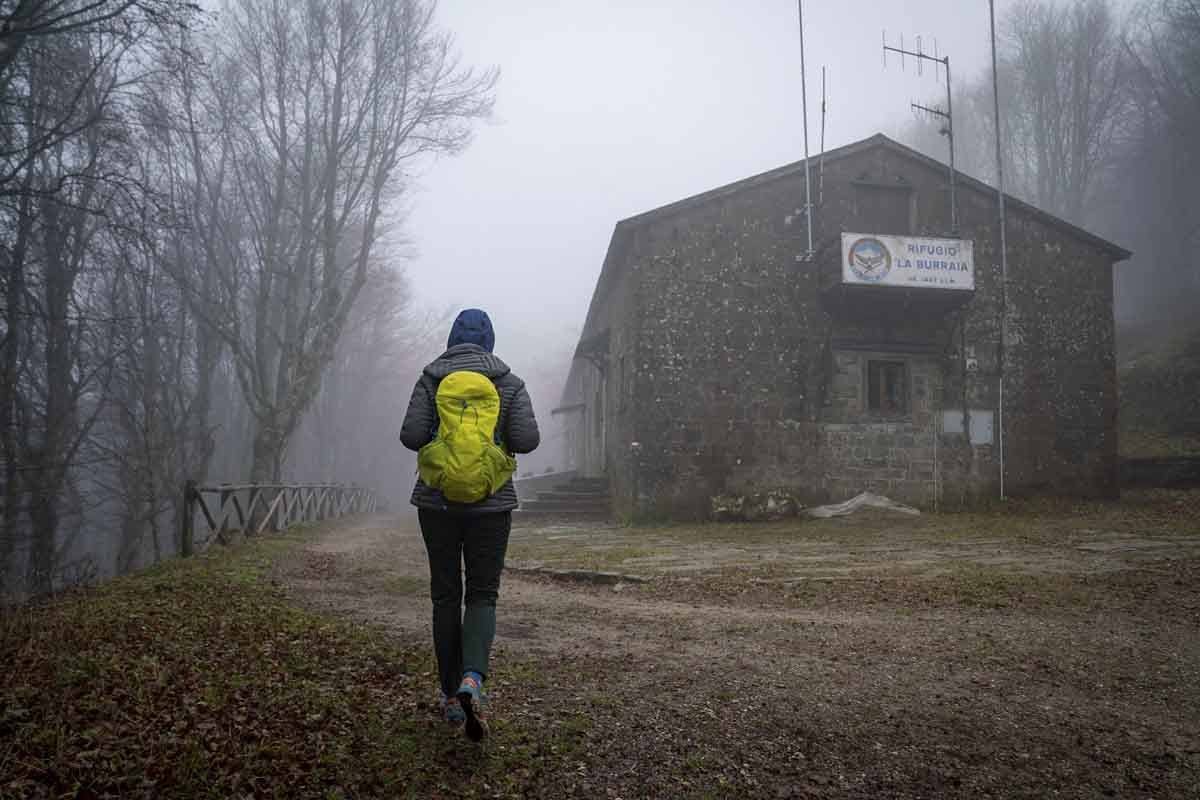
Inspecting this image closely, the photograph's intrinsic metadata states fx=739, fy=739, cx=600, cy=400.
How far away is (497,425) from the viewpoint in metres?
3.50

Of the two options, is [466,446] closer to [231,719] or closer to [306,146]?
[231,719]

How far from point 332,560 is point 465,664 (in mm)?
7407

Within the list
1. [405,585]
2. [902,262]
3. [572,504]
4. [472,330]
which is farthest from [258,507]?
[902,262]

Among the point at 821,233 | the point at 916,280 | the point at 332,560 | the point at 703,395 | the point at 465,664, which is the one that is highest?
the point at 821,233

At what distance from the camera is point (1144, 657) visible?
15.2 ft

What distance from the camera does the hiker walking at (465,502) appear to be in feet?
10.6

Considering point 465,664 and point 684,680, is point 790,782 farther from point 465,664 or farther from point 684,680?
point 465,664

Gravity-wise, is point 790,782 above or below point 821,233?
below

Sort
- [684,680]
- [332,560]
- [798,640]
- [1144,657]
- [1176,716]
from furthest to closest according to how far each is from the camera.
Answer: [332,560], [798,640], [1144,657], [684,680], [1176,716]

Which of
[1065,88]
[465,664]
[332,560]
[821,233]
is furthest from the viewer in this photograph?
[1065,88]

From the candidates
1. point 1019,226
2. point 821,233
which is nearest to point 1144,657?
point 821,233

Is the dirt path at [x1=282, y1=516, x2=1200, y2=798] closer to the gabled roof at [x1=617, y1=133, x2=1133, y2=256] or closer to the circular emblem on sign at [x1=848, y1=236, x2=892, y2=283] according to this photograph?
the circular emblem on sign at [x1=848, y1=236, x2=892, y2=283]

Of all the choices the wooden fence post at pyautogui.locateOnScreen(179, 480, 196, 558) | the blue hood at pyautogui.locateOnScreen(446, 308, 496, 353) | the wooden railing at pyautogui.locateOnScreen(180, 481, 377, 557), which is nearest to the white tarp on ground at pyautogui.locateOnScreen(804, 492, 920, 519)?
the wooden railing at pyautogui.locateOnScreen(180, 481, 377, 557)

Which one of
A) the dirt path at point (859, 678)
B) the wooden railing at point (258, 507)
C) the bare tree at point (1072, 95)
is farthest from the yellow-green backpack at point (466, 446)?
the bare tree at point (1072, 95)
